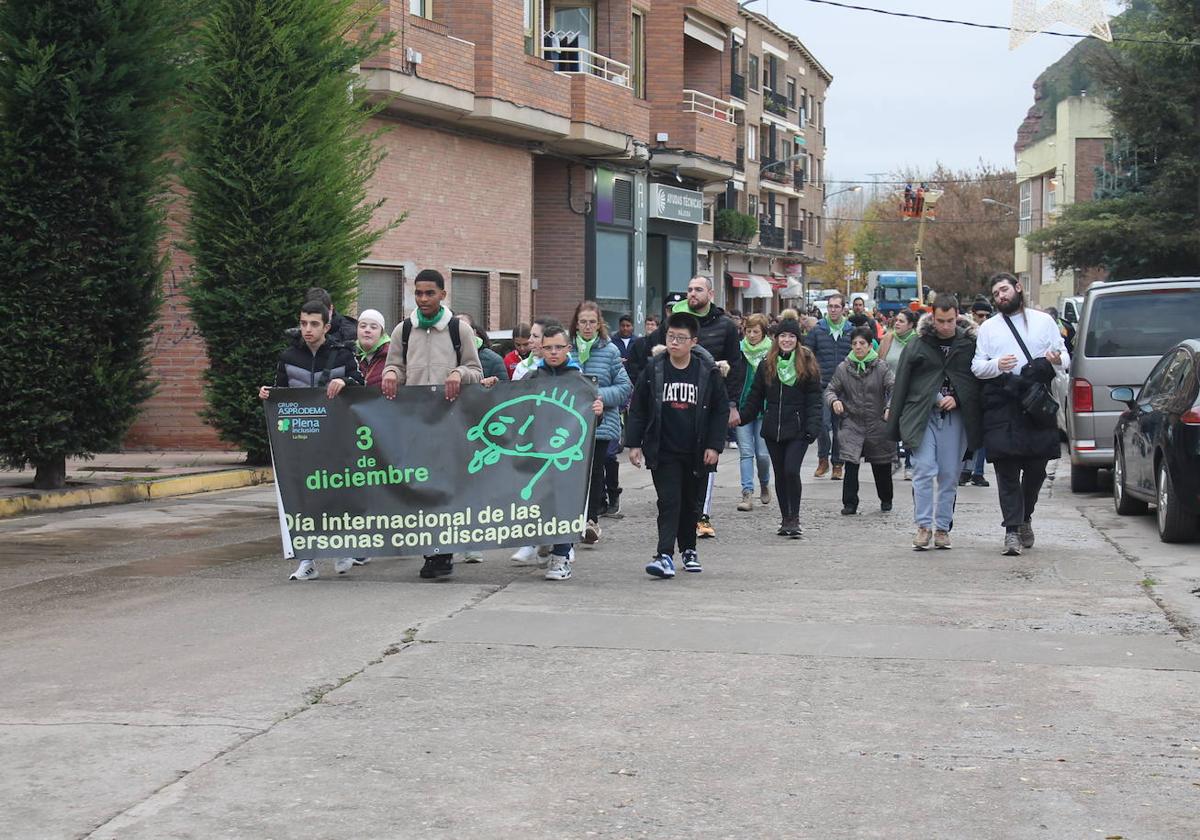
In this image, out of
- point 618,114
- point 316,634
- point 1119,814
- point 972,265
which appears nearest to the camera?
point 1119,814

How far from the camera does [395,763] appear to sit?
5.82 metres

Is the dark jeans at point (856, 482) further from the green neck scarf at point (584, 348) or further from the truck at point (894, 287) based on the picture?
the truck at point (894, 287)

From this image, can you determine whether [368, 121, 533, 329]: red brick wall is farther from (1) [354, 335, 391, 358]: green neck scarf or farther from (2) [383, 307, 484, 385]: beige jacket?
(2) [383, 307, 484, 385]: beige jacket

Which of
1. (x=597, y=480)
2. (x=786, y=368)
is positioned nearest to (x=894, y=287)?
(x=786, y=368)

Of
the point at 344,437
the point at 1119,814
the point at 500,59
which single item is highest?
the point at 500,59

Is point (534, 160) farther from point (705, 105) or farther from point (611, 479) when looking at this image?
point (611, 479)

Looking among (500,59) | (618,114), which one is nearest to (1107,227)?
(618,114)

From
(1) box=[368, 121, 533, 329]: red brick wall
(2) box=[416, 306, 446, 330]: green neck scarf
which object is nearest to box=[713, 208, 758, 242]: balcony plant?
(1) box=[368, 121, 533, 329]: red brick wall

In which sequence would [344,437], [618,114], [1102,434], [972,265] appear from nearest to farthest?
[344,437] → [1102,434] → [618,114] → [972,265]

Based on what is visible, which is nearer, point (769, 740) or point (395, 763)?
point (395, 763)

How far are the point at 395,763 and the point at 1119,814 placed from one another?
2546mm

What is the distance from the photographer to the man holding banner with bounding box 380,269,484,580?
10.5 meters

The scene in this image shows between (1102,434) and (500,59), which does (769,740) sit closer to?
(1102,434)

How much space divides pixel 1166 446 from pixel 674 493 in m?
4.26
